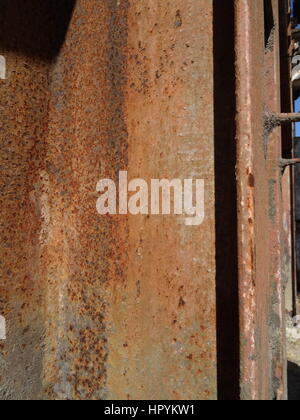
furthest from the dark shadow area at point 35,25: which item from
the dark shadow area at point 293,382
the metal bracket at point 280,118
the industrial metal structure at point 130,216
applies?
the dark shadow area at point 293,382

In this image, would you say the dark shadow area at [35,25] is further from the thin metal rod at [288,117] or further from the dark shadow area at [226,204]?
the thin metal rod at [288,117]

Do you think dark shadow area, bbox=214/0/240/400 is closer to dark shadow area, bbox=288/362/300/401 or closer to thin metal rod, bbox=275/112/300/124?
thin metal rod, bbox=275/112/300/124

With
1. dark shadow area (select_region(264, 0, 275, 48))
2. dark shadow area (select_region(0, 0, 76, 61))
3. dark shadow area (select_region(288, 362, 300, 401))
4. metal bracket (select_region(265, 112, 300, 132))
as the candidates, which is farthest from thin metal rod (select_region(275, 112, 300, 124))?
dark shadow area (select_region(288, 362, 300, 401))

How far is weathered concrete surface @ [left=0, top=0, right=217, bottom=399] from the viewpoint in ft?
2.48

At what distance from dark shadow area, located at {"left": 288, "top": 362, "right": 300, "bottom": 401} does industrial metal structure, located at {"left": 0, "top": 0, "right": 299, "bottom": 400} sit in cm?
277

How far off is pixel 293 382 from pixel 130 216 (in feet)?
11.4

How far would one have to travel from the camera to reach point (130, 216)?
834 mm

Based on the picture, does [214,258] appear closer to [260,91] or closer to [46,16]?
[260,91]

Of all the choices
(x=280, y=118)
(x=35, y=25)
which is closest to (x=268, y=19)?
Result: (x=280, y=118)

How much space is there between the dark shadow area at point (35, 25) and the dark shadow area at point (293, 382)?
3.48 m

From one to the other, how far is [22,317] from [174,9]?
922 millimetres

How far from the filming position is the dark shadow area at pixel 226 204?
677mm
